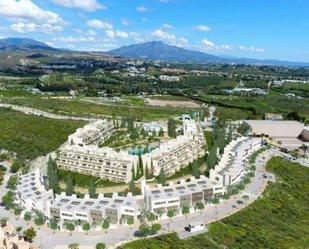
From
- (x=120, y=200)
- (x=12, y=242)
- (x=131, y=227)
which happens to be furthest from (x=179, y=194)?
(x=12, y=242)

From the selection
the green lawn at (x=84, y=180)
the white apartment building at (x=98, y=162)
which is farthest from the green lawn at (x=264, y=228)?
the white apartment building at (x=98, y=162)

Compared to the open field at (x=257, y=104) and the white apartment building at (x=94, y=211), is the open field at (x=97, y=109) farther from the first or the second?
the white apartment building at (x=94, y=211)

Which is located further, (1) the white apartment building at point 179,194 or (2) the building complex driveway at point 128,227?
(1) the white apartment building at point 179,194

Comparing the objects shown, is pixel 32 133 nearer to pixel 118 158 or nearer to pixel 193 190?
pixel 118 158

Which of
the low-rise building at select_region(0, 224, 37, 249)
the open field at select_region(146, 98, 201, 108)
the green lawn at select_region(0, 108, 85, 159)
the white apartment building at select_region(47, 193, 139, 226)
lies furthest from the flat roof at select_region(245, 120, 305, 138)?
the low-rise building at select_region(0, 224, 37, 249)

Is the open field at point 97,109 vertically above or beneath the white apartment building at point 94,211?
above

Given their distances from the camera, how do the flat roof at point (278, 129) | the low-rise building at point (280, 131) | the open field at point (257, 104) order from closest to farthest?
the low-rise building at point (280, 131) < the flat roof at point (278, 129) < the open field at point (257, 104)
